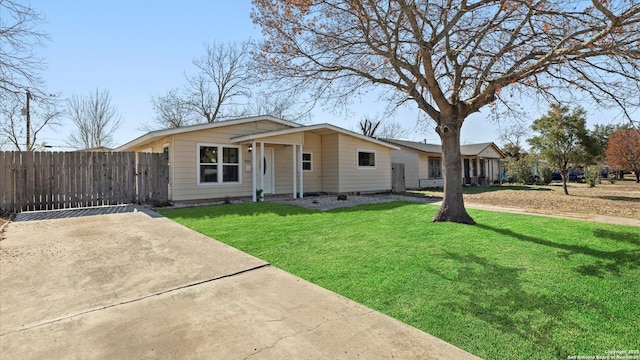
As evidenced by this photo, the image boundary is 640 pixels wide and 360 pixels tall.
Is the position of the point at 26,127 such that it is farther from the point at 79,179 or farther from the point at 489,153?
the point at 489,153

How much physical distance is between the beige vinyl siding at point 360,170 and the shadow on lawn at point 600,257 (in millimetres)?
9814

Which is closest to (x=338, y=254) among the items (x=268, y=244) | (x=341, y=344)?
(x=268, y=244)

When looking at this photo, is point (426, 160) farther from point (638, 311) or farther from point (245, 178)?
point (638, 311)

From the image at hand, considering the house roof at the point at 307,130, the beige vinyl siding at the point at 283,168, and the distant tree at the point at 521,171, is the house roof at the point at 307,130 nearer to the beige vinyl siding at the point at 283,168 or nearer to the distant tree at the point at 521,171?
the beige vinyl siding at the point at 283,168

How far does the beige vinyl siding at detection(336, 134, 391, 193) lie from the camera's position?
49.4ft

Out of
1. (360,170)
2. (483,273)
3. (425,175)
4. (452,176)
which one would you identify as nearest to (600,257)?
(483,273)

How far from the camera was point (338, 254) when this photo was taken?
15.6ft

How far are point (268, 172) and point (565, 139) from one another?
15.0m

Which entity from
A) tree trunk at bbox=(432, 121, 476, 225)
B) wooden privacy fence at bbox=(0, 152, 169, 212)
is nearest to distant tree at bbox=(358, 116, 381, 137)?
wooden privacy fence at bbox=(0, 152, 169, 212)

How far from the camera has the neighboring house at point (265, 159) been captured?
37.0 ft

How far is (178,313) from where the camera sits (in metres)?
2.81

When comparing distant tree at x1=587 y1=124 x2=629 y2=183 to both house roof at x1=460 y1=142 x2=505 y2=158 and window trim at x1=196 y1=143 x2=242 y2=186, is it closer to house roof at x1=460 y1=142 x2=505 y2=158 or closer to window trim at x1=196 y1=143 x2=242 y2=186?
house roof at x1=460 y1=142 x2=505 y2=158

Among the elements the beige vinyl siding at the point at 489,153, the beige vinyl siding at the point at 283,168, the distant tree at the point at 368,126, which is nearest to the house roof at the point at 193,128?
the beige vinyl siding at the point at 283,168

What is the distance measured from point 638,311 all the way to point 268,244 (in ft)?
15.0
